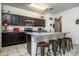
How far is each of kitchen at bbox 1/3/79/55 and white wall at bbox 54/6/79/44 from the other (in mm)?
125

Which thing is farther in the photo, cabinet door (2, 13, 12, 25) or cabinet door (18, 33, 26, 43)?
cabinet door (18, 33, 26, 43)

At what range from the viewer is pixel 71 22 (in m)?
2.53

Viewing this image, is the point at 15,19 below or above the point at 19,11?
below

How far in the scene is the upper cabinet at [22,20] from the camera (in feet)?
8.26

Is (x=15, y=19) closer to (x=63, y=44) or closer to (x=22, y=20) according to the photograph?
(x=22, y=20)

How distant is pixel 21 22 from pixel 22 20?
0.24 feet

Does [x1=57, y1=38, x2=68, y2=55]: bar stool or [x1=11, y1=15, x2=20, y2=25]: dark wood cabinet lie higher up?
[x1=11, y1=15, x2=20, y2=25]: dark wood cabinet

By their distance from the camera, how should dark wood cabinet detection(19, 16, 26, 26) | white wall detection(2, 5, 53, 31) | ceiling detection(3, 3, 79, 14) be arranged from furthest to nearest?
dark wood cabinet detection(19, 16, 26, 26)
white wall detection(2, 5, 53, 31)
ceiling detection(3, 3, 79, 14)

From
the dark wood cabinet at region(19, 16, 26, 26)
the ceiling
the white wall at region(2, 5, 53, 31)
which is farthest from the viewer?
the dark wood cabinet at region(19, 16, 26, 26)

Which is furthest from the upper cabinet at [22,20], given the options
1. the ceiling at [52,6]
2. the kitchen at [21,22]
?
the ceiling at [52,6]

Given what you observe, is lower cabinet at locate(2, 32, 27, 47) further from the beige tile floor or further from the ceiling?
the ceiling

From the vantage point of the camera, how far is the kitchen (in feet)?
8.08

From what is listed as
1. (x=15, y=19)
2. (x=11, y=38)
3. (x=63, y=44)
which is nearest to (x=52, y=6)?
(x=15, y=19)

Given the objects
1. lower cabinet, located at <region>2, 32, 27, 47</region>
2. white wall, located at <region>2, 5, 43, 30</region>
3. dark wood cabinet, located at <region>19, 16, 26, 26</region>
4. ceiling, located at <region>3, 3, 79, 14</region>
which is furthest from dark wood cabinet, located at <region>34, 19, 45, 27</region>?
lower cabinet, located at <region>2, 32, 27, 47</region>
